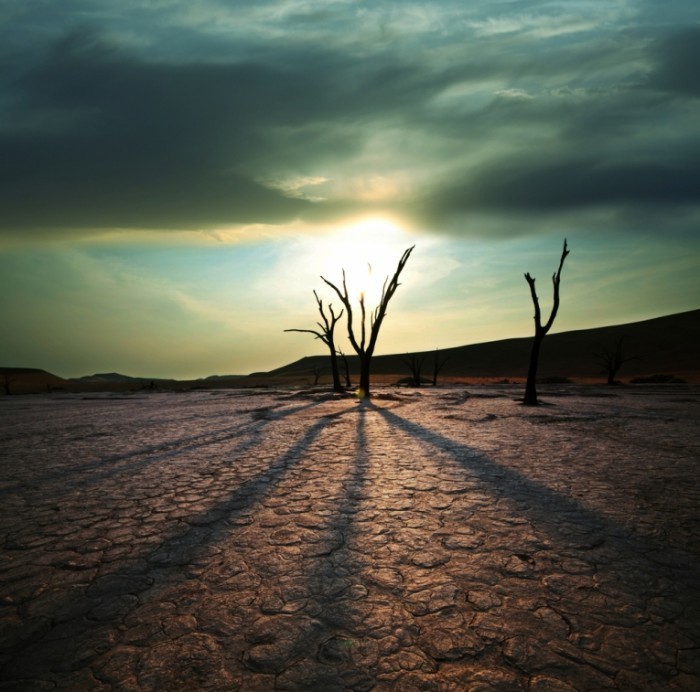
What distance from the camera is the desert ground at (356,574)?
1809mm

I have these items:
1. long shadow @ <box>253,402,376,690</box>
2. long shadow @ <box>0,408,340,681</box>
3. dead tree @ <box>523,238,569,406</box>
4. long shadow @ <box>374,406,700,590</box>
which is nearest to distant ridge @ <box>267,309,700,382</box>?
dead tree @ <box>523,238,569,406</box>

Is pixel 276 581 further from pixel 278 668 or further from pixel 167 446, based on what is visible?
pixel 167 446

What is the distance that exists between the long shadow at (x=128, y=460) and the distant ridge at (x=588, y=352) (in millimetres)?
36088

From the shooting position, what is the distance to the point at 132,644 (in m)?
1.98

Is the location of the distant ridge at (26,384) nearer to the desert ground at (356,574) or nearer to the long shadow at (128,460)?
the long shadow at (128,460)

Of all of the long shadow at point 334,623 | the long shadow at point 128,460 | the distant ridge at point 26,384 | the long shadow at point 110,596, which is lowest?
the distant ridge at point 26,384

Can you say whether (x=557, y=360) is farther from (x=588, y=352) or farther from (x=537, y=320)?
(x=537, y=320)

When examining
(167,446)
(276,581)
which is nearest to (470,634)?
(276,581)

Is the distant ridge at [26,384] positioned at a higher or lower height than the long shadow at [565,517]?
lower

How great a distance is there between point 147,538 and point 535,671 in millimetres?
2877

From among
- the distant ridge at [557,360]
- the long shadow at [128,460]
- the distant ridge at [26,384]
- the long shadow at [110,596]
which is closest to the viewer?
the long shadow at [110,596]

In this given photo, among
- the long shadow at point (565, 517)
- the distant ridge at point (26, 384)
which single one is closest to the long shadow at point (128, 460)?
the long shadow at point (565, 517)

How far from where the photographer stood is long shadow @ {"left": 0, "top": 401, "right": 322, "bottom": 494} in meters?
4.79

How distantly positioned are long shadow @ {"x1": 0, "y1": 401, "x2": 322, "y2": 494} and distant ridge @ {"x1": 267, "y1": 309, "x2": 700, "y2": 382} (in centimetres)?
3609
